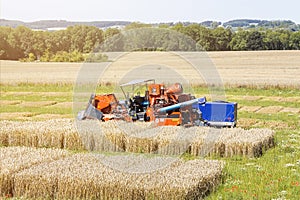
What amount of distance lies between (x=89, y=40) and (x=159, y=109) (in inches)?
2533

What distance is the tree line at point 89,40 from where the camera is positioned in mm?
78625

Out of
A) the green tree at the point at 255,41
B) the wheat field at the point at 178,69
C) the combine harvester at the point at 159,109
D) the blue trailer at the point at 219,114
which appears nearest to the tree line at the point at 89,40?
the green tree at the point at 255,41

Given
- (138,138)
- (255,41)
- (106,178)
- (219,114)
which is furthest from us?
(255,41)

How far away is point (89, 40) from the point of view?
84375 millimetres

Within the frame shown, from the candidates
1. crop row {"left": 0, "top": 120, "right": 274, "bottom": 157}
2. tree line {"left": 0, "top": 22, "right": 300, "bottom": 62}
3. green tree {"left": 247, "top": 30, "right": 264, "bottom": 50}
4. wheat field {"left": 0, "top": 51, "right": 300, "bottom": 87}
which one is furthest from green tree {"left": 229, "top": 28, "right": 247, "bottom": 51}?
crop row {"left": 0, "top": 120, "right": 274, "bottom": 157}

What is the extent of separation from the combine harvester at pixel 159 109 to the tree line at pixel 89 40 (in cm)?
4762

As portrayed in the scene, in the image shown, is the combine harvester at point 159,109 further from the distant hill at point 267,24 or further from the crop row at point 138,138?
the distant hill at point 267,24

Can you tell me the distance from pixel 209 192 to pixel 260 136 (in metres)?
6.01

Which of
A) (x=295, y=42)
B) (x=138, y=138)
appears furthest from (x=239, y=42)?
(x=138, y=138)

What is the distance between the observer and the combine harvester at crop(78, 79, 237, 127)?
70.6 feet

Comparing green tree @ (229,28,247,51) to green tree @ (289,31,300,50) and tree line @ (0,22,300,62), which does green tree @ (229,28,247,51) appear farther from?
green tree @ (289,31,300,50)

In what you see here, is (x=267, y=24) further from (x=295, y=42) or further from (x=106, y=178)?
(x=106, y=178)

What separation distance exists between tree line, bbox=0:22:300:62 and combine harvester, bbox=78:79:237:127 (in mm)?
47620

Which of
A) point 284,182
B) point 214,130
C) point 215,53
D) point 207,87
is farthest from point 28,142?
point 215,53
